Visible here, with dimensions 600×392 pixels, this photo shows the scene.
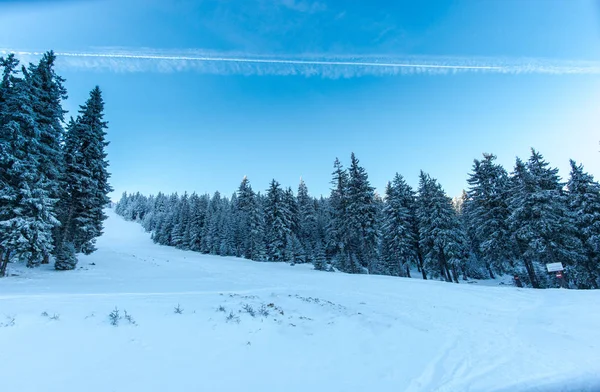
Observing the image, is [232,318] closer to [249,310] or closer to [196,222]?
[249,310]

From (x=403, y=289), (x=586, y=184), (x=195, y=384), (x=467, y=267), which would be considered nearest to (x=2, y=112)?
(x=195, y=384)

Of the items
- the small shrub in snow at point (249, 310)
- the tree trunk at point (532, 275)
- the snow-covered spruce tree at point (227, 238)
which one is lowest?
the small shrub in snow at point (249, 310)

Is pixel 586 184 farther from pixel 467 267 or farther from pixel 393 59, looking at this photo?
pixel 393 59

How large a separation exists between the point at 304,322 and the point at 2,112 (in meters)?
19.5

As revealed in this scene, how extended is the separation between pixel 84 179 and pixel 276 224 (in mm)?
28123

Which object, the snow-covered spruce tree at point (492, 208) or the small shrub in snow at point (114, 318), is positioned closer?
the small shrub in snow at point (114, 318)

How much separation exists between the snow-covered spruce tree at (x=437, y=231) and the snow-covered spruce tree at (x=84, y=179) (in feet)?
110

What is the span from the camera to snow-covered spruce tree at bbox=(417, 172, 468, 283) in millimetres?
30172

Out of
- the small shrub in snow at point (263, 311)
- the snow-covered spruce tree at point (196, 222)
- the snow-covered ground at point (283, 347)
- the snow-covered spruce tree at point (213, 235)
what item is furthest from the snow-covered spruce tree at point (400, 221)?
the snow-covered spruce tree at point (196, 222)

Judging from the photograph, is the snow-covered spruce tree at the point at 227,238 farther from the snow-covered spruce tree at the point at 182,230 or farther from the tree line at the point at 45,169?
the tree line at the point at 45,169

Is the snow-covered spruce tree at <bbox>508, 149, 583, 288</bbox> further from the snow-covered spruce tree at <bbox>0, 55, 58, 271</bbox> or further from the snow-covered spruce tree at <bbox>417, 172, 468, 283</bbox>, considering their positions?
the snow-covered spruce tree at <bbox>0, 55, 58, 271</bbox>

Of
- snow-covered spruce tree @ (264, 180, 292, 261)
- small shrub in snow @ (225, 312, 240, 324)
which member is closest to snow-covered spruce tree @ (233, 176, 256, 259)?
snow-covered spruce tree @ (264, 180, 292, 261)

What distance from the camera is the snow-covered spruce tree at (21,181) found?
1362cm

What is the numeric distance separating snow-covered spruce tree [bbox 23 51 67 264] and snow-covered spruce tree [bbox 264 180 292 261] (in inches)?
1136
